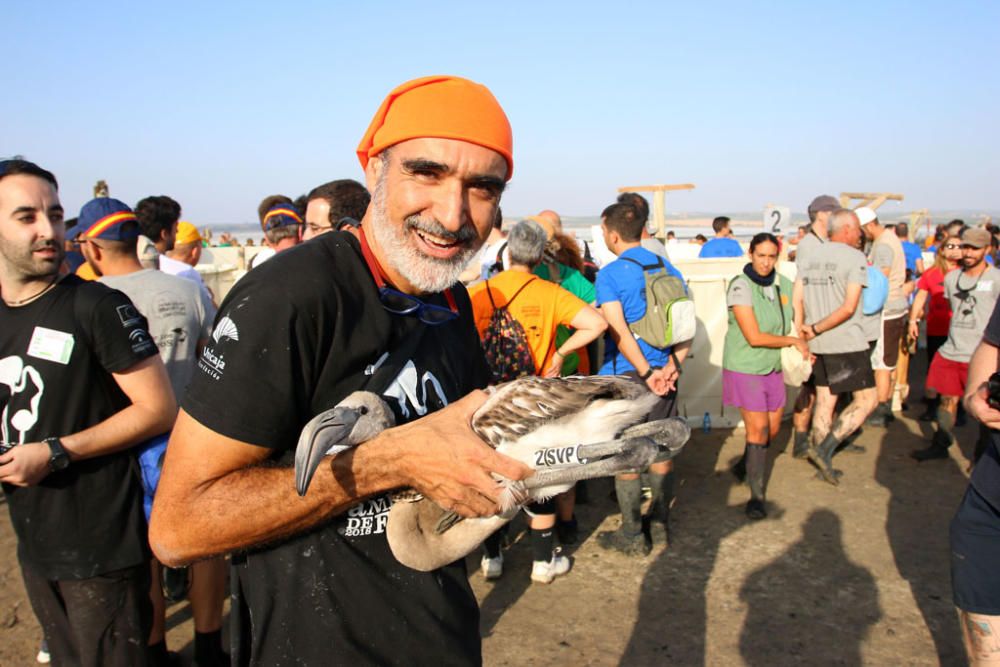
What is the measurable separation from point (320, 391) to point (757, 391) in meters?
5.37

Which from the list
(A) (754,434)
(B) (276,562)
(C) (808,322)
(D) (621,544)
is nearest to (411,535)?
(B) (276,562)

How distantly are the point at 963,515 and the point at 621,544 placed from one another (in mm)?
3052

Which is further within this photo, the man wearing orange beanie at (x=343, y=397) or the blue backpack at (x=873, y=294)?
the blue backpack at (x=873, y=294)

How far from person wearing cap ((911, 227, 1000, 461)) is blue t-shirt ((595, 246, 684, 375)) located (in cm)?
353

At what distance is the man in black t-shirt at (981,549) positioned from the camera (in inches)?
105

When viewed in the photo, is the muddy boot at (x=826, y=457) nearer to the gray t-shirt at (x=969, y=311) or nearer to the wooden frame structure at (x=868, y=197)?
the gray t-shirt at (x=969, y=311)

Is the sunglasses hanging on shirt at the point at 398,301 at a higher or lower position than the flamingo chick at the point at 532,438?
higher

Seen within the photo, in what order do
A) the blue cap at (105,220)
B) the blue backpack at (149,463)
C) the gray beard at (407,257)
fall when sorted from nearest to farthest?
the gray beard at (407,257)
the blue backpack at (149,463)
the blue cap at (105,220)

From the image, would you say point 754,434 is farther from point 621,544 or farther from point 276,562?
point 276,562

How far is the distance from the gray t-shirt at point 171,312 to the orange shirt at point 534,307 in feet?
6.07

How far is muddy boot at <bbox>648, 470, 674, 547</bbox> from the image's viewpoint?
5.65 m

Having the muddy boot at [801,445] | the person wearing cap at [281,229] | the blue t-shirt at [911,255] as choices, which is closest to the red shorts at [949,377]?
the muddy boot at [801,445]

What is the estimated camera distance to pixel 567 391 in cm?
172

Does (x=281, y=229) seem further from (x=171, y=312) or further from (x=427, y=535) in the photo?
(x=427, y=535)
